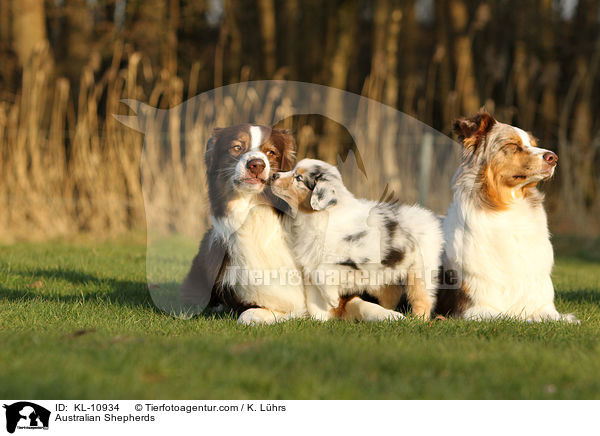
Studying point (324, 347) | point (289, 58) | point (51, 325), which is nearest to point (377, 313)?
point (324, 347)

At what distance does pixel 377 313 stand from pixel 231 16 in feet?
38.6

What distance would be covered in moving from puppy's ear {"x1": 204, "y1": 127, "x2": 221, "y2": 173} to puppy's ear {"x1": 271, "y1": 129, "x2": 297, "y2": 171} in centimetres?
44

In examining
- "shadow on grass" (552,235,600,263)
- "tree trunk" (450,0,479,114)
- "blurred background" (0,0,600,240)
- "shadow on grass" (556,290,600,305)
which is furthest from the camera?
"tree trunk" (450,0,479,114)

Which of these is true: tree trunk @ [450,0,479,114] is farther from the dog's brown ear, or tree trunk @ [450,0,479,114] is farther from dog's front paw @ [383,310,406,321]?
dog's front paw @ [383,310,406,321]

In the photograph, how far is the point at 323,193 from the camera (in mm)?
4828

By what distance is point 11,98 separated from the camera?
1448 cm

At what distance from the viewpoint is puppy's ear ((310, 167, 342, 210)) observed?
190 inches

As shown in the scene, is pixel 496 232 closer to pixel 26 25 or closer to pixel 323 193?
pixel 323 193

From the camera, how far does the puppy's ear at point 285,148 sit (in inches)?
197

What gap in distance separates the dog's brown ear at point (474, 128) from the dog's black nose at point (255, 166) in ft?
5.04

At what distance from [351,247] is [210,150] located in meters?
1.24
